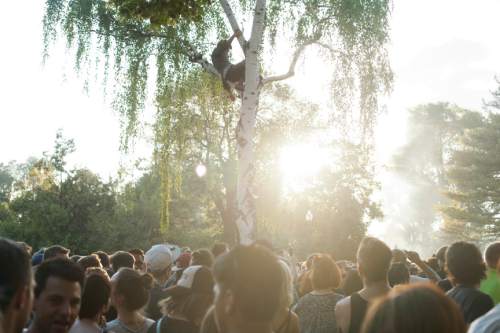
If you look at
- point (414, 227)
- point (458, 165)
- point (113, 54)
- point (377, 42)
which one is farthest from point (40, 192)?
point (414, 227)

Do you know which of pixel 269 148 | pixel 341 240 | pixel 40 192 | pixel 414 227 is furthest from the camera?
pixel 414 227

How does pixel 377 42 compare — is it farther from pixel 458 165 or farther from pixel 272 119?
pixel 458 165

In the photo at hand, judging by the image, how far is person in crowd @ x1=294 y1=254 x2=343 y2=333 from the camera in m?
5.04

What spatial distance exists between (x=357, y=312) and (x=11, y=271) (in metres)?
2.77

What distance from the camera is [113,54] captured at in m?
11.7

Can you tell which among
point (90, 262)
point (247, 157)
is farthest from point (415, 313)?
point (247, 157)

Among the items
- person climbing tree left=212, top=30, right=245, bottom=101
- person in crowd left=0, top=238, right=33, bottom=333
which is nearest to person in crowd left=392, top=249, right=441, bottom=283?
person climbing tree left=212, top=30, right=245, bottom=101

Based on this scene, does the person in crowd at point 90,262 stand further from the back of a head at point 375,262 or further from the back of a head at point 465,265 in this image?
the back of a head at point 465,265

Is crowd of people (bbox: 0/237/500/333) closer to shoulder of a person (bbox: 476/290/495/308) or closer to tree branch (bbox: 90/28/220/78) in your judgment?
shoulder of a person (bbox: 476/290/495/308)

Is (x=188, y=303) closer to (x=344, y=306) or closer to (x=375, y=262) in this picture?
(x=344, y=306)

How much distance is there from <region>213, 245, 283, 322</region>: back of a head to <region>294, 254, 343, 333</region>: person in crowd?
9.49 ft

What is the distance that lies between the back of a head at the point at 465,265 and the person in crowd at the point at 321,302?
115cm

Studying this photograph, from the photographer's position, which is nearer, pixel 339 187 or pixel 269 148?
pixel 269 148

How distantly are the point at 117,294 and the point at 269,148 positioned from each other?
17.9 metres
